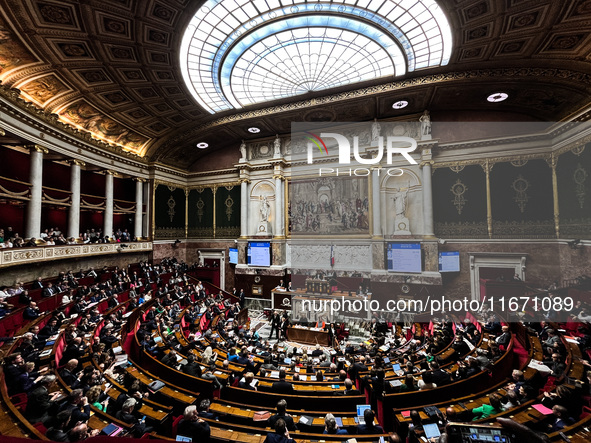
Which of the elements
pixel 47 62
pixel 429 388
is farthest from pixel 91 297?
pixel 429 388

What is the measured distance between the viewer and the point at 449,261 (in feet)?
51.1

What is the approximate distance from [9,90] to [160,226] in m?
12.0

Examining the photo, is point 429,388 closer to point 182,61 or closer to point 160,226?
point 182,61

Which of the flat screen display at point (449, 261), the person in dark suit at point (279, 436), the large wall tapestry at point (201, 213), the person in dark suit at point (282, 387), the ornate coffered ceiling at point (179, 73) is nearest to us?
the person in dark suit at point (279, 436)

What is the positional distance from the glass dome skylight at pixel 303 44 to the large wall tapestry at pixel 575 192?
26.9ft

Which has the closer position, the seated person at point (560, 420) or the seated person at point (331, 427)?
the seated person at point (560, 420)

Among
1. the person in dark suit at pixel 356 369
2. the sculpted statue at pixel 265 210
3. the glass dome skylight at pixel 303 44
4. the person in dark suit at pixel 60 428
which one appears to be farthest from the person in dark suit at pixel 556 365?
the sculpted statue at pixel 265 210

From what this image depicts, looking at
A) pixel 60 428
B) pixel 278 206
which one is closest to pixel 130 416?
pixel 60 428

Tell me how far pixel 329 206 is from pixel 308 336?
31.0 feet

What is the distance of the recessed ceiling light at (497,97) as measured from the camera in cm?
1411

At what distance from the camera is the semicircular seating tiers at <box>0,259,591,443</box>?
4500 millimetres

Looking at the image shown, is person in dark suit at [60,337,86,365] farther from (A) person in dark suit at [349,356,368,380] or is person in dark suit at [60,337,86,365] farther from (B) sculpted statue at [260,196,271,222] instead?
(B) sculpted statue at [260,196,271,222]

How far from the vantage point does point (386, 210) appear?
1750 centimetres

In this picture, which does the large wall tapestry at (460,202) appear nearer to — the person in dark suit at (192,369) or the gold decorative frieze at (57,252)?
the person in dark suit at (192,369)
